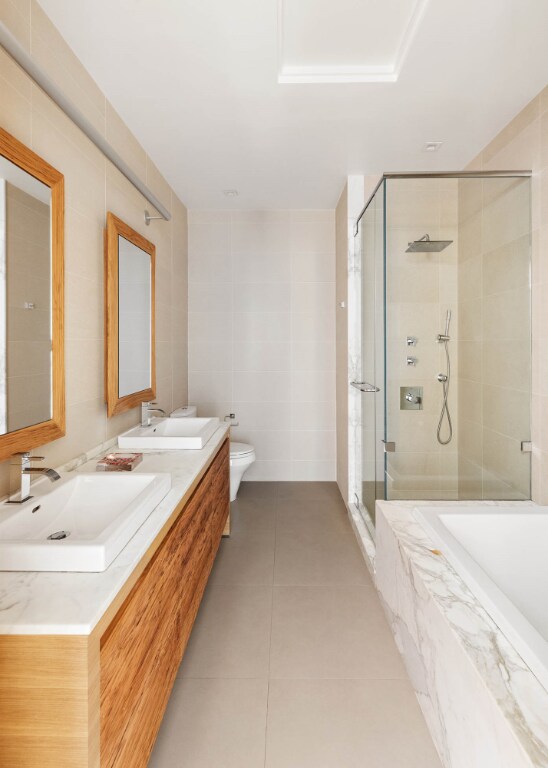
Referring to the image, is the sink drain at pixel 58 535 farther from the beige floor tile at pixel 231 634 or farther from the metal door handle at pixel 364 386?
the metal door handle at pixel 364 386

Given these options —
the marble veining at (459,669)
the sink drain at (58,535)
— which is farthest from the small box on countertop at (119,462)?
the marble veining at (459,669)

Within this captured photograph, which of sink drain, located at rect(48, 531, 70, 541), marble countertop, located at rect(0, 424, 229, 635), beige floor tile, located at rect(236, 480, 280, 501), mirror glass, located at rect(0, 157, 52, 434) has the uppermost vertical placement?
mirror glass, located at rect(0, 157, 52, 434)

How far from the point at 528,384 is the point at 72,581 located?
2.22 m

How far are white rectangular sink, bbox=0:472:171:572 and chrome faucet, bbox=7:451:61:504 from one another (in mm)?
33

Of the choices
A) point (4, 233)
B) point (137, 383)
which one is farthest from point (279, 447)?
point (4, 233)

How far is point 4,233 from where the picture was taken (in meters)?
1.33

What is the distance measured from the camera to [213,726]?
4.76ft

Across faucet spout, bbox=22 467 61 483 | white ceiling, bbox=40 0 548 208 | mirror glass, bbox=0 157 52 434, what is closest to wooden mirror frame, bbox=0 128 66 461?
mirror glass, bbox=0 157 52 434

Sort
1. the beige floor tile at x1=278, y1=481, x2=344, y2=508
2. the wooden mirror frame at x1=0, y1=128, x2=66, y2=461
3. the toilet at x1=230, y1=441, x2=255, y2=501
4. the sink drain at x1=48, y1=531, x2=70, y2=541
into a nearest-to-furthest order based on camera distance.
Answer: the sink drain at x1=48, y1=531, x2=70, y2=541 → the wooden mirror frame at x1=0, y1=128, x2=66, y2=461 → the toilet at x1=230, y1=441, x2=255, y2=501 → the beige floor tile at x1=278, y1=481, x2=344, y2=508

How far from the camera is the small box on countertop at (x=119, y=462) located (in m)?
1.72

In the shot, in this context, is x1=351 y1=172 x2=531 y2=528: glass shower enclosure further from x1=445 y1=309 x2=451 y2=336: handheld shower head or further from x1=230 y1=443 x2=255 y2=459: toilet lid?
x1=230 y1=443 x2=255 y2=459: toilet lid

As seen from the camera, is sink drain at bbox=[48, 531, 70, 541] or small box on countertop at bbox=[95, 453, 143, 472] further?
small box on countertop at bbox=[95, 453, 143, 472]

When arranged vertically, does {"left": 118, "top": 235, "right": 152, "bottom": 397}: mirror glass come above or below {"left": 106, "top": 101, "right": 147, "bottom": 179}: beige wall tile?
below

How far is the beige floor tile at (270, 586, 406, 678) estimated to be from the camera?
171 cm
